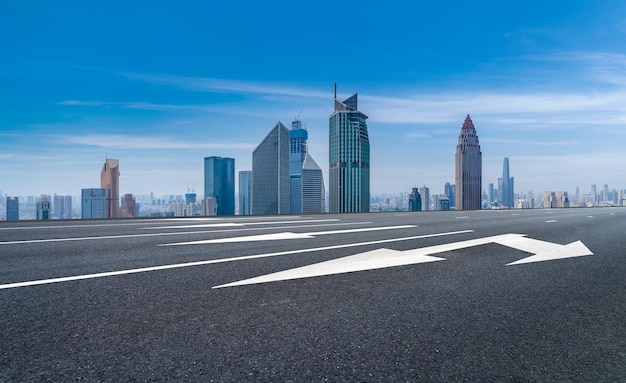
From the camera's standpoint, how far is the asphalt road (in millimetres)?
1774

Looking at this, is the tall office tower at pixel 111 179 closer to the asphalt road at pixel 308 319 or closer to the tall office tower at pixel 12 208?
the tall office tower at pixel 12 208

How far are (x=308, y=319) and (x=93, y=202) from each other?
174261 mm

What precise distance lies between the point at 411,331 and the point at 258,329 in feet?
3.27

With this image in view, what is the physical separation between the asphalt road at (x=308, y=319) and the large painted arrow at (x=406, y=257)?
5 centimetres

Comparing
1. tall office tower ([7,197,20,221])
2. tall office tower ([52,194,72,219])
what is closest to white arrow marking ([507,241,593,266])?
tall office tower ([7,197,20,221])

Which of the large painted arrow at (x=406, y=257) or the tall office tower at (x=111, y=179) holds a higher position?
the tall office tower at (x=111, y=179)

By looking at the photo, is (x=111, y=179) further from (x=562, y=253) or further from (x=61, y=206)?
(x=562, y=253)

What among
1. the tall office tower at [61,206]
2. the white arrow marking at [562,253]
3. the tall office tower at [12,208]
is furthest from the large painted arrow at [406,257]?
the tall office tower at [61,206]

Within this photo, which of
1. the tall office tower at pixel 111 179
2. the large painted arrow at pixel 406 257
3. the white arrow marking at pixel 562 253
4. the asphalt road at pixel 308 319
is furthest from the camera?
the tall office tower at pixel 111 179

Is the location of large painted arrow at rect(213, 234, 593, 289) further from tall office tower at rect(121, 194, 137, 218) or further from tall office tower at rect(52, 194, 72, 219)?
tall office tower at rect(52, 194, 72, 219)

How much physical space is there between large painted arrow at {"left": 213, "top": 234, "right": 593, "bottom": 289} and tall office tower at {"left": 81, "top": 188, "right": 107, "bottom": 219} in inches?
6110

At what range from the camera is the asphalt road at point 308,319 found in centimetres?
177

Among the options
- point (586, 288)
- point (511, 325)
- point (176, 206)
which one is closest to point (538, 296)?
point (586, 288)

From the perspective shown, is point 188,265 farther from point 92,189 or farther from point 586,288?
point 92,189
